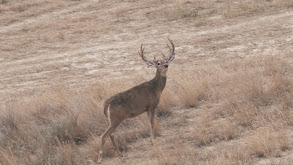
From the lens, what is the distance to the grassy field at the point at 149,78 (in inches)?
355

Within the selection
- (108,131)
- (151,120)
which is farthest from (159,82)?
(108,131)

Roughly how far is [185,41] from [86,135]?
971 cm

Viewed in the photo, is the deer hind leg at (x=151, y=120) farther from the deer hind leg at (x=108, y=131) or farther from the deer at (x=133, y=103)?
the deer hind leg at (x=108, y=131)

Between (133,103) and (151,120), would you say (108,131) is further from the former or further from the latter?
(151,120)

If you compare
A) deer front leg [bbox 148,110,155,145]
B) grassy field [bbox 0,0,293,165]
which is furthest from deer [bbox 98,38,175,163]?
grassy field [bbox 0,0,293,165]

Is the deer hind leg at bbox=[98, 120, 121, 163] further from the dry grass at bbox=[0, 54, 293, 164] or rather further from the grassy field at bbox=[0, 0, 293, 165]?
the grassy field at bbox=[0, 0, 293, 165]

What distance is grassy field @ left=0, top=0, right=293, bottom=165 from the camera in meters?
9.02

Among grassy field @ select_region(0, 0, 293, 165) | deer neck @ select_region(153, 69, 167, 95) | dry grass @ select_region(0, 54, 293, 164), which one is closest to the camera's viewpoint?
dry grass @ select_region(0, 54, 293, 164)

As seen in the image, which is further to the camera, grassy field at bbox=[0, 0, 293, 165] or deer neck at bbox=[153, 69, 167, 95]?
deer neck at bbox=[153, 69, 167, 95]

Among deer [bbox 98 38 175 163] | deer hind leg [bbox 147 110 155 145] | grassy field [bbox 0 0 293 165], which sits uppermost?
deer [bbox 98 38 175 163]

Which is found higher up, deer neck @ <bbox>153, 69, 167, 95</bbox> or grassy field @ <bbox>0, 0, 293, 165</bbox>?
deer neck @ <bbox>153, 69, 167, 95</bbox>

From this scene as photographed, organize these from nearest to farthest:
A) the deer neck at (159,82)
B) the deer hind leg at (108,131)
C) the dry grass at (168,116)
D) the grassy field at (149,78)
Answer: the deer hind leg at (108,131)
the dry grass at (168,116)
the grassy field at (149,78)
the deer neck at (159,82)

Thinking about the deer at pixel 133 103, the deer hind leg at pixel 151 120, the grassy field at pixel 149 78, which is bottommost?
the grassy field at pixel 149 78

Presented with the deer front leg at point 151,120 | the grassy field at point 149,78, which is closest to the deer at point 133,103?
the deer front leg at point 151,120
